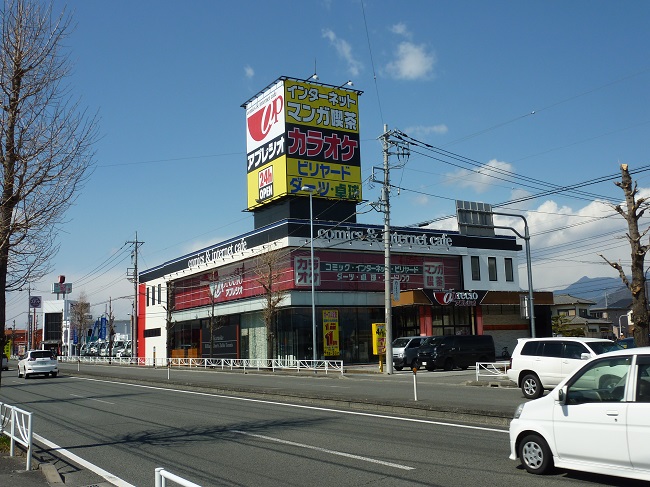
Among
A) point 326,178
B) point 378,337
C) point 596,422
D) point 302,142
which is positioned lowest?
point 378,337

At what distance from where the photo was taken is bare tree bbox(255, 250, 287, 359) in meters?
42.2

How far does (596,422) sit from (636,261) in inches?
590

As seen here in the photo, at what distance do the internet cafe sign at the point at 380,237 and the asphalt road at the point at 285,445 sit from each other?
28.1 metres

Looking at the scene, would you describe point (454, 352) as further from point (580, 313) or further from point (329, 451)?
point (580, 313)

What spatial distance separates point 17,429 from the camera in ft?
35.8

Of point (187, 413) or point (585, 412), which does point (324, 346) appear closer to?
point (187, 413)

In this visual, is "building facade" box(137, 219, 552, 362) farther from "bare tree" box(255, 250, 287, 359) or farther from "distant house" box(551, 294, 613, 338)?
"distant house" box(551, 294, 613, 338)

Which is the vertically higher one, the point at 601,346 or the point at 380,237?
the point at 380,237

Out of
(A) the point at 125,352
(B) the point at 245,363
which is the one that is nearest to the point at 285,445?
(B) the point at 245,363

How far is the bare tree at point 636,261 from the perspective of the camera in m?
20.2

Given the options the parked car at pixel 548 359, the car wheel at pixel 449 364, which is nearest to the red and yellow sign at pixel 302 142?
the car wheel at pixel 449 364

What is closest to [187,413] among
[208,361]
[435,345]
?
[435,345]

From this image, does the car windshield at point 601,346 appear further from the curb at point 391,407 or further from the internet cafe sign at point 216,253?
the internet cafe sign at point 216,253

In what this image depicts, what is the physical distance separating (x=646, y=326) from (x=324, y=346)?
91.8 feet
